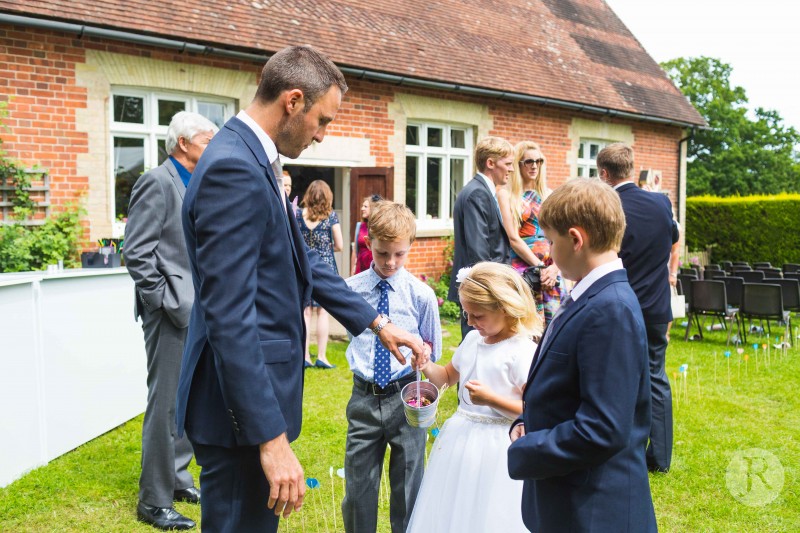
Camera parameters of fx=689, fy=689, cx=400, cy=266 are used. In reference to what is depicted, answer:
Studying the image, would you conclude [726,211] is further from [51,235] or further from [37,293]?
[37,293]

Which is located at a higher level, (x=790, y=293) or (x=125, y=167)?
(x=125, y=167)

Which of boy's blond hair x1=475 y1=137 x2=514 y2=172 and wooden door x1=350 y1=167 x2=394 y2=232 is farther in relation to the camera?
wooden door x1=350 y1=167 x2=394 y2=232

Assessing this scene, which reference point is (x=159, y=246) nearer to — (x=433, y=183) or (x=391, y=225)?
(x=391, y=225)

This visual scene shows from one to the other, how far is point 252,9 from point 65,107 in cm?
341

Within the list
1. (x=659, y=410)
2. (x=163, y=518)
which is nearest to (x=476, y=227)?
(x=659, y=410)

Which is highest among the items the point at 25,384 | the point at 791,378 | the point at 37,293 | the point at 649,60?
the point at 649,60

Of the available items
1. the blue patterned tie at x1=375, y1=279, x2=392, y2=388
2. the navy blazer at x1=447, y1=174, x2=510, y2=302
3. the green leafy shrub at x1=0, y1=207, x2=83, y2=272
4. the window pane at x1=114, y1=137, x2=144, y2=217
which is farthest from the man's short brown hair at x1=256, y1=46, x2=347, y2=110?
the window pane at x1=114, y1=137, x2=144, y2=217

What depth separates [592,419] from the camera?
1.94m

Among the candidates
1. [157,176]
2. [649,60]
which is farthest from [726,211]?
[157,176]

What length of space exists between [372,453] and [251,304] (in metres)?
1.59

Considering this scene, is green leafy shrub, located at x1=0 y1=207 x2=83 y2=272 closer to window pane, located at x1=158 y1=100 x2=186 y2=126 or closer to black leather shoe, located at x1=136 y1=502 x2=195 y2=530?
window pane, located at x1=158 y1=100 x2=186 y2=126

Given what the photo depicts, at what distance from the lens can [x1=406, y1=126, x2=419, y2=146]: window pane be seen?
12.7 meters

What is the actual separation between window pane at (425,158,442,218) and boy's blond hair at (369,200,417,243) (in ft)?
32.2

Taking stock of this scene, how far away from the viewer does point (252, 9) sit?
1046 centimetres
